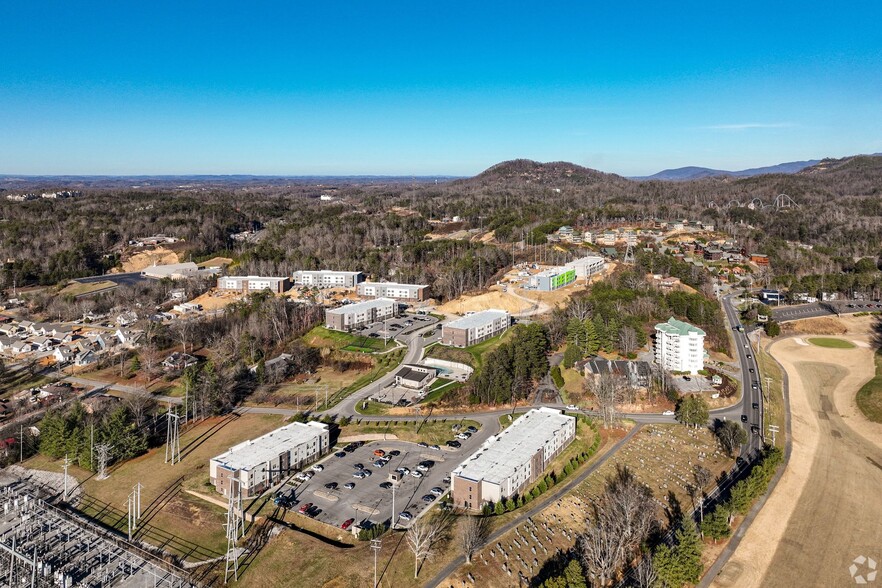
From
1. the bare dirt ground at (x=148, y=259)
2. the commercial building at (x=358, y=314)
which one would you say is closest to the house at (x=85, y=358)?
the commercial building at (x=358, y=314)

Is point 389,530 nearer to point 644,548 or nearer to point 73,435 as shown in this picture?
point 644,548

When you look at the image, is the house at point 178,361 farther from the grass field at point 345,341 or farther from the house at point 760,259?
the house at point 760,259

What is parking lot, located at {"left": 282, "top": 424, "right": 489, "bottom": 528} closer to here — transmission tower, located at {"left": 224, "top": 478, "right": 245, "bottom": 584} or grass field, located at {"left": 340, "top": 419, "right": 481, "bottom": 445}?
grass field, located at {"left": 340, "top": 419, "right": 481, "bottom": 445}

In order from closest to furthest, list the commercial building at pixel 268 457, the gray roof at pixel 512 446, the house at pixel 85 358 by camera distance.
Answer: the gray roof at pixel 512 446, the commercial building at pixel 268 457, the house at pixel 85 358

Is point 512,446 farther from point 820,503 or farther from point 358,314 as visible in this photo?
point 358,314

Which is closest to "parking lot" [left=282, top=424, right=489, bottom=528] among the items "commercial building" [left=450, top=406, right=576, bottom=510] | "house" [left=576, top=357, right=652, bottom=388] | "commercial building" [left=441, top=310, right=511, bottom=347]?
"commercial building" [left=450, top=406, right=576, bottom=510]

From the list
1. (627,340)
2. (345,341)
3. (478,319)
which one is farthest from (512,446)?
(345,341)
